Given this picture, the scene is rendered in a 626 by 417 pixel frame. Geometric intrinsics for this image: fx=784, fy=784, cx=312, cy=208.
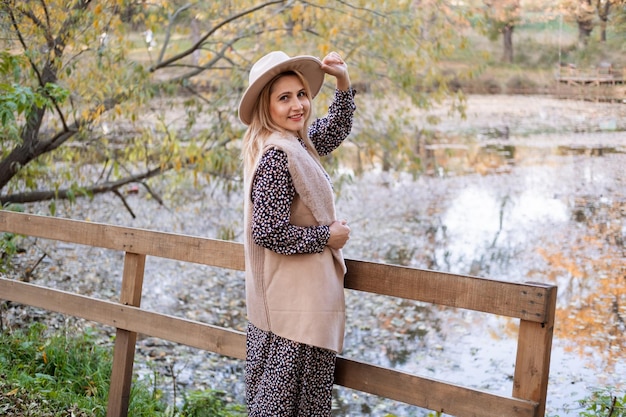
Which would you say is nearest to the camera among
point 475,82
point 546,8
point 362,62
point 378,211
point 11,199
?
point 11,199

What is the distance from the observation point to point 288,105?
2.78 m

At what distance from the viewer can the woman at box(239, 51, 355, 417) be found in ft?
8.74

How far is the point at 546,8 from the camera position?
50.5ft

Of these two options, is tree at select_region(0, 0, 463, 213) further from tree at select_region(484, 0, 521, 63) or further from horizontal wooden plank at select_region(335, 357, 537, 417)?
tree at select_region(484, 0, 521, 63)

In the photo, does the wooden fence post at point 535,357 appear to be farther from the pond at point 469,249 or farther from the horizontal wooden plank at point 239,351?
the pond at point 469,249

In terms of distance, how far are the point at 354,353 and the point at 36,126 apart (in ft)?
12.3

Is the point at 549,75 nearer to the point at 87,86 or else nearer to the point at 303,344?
the point at 87,86

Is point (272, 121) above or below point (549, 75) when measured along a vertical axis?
below

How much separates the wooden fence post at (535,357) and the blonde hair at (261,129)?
97cm

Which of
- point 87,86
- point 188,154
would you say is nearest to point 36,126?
point 87,86

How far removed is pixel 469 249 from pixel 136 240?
9258 mm

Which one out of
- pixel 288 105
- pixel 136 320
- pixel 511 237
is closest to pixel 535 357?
pixel 288 105

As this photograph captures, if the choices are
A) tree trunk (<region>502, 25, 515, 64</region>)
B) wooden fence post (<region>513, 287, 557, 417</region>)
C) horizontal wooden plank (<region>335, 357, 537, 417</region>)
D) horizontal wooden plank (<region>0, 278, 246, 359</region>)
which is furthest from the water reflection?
wooden fence post (<region>513, 287, 557, 417</region>)

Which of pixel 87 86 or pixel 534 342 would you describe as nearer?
pixel 534 342
